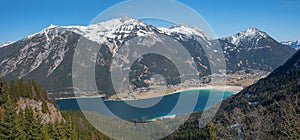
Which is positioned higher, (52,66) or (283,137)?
(52,66)

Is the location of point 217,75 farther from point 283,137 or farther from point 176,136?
point 283,137

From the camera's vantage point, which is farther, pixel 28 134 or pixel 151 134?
pixel 151 134

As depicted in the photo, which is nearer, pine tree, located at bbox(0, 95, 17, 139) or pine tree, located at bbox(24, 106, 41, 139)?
pine tree, located at bbox(0, 95, 17, 139)

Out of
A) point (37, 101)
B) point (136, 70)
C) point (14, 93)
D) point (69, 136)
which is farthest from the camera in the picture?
point (136, 70)

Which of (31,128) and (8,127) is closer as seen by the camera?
(8,127)

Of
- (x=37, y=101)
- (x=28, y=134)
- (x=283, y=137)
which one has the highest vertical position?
(x=37, y=101)

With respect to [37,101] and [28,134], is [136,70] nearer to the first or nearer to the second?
[37,101]

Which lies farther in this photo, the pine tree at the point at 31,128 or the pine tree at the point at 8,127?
the pine tree at the point at 31,128

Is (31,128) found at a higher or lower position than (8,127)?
lower

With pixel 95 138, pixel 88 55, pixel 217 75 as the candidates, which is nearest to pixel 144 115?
pixel 95 138

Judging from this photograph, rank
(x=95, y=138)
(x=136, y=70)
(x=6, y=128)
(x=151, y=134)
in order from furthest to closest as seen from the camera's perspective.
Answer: (x=136, y=70) < (x=151, y=134) < (x=95, y=138) < (x=6, y=128)
